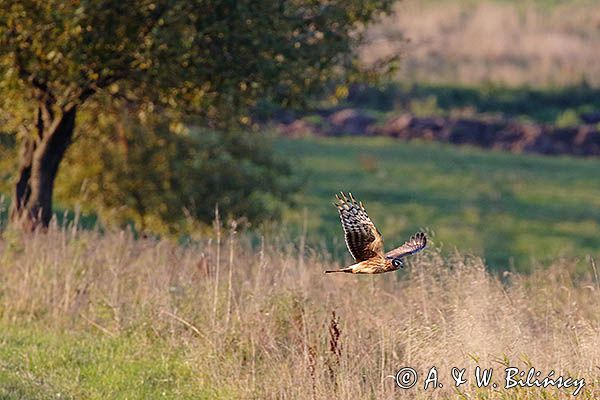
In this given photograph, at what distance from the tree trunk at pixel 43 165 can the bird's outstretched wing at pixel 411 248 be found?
28.9 ft

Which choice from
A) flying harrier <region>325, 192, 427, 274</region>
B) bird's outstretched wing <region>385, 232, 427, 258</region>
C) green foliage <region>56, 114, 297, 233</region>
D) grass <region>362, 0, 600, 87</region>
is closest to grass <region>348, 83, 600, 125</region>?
grass <region>362, 0, 600, 87</region>

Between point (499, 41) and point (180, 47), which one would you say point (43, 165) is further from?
point (499, 41)

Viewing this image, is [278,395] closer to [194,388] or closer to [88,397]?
[194,388]

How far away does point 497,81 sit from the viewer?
56031 millimetres

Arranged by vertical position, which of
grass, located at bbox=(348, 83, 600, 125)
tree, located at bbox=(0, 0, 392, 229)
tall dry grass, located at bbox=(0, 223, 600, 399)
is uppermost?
grass, located at bbox=(348, 83, 600, 125)

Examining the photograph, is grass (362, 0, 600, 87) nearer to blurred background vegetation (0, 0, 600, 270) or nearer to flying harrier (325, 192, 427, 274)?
blurred background vegetation (0, 0, 600, 270)

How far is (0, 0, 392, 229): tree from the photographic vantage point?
47.1 ft

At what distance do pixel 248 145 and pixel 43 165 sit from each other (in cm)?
681

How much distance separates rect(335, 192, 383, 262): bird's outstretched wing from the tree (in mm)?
5851

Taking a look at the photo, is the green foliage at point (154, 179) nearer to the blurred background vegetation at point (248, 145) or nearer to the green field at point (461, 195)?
the blurred background vegetation at point (248, 145)

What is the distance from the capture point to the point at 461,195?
119 ft

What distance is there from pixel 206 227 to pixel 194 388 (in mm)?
10848

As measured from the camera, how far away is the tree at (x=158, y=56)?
14352 mm

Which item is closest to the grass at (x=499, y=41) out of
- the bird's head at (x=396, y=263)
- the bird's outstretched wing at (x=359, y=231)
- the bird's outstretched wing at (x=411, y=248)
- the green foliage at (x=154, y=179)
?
the green foliage at (x=154, y=179)
